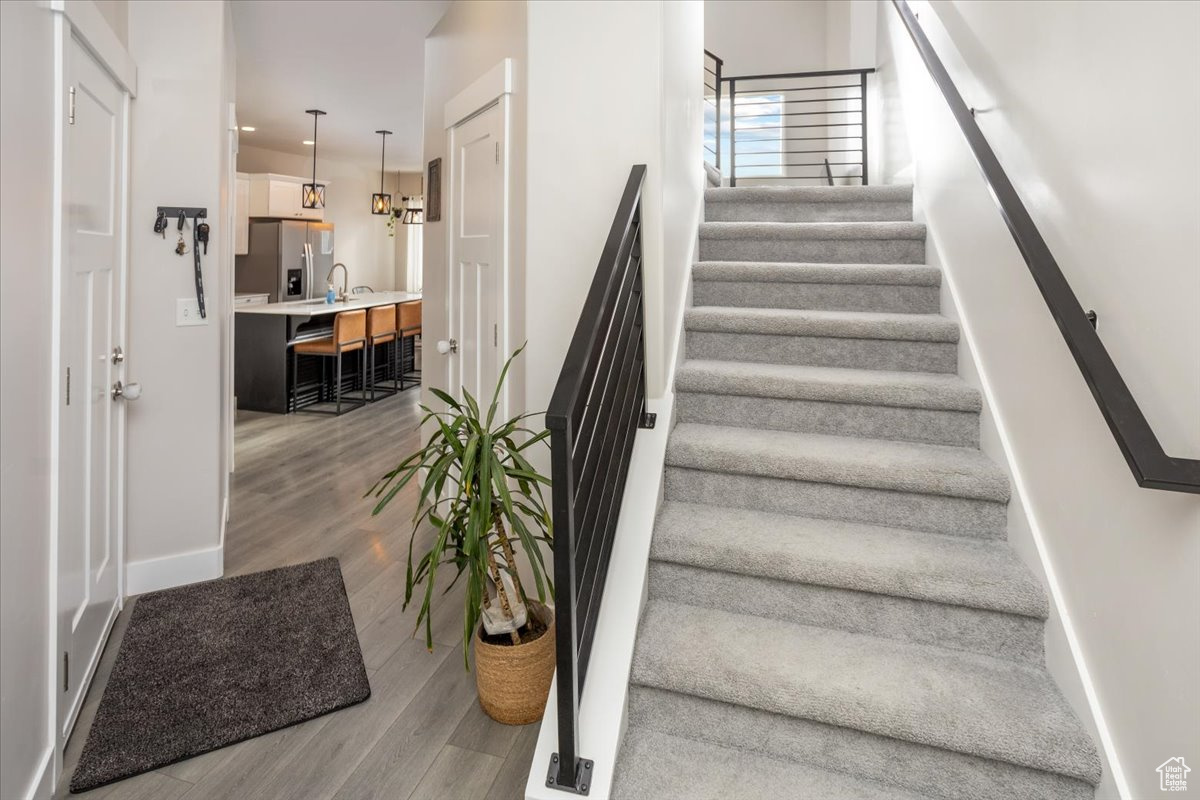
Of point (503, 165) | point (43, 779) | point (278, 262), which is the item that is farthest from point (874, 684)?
point (278, 262)

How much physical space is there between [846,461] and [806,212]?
77.6 inches

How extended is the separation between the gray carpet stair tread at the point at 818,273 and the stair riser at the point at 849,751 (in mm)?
1759

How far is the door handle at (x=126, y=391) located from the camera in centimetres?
255

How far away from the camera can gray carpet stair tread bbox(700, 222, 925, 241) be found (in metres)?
2.99

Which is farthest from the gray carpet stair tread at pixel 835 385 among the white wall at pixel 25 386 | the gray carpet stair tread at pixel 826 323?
the white wall at pixel 25 386

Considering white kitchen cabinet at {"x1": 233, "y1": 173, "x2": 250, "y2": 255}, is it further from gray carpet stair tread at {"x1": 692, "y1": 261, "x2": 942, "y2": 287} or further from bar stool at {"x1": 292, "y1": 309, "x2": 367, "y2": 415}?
gray carpet stair tread at {"x1": 692, "y1": 261, "x2": 942, "y2": 287}

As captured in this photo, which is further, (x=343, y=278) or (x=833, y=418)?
(x=343, y=278)

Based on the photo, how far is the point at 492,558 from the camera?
190 cm

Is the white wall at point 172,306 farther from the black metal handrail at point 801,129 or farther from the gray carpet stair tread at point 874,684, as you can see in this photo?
the black metal handrail at point 801,129

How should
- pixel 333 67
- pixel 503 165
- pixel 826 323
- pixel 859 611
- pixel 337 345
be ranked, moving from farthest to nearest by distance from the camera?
1. pixel 337 345
2. pixel 333 67
3. pixel 503 165
4. pixel 826 323
5. pixel 859 611

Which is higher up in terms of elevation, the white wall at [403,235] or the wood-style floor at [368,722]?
the white wall at [403,235]

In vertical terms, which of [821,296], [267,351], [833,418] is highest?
[821,296]

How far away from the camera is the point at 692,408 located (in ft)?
7.88

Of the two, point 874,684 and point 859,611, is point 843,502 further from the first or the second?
point 874,684
